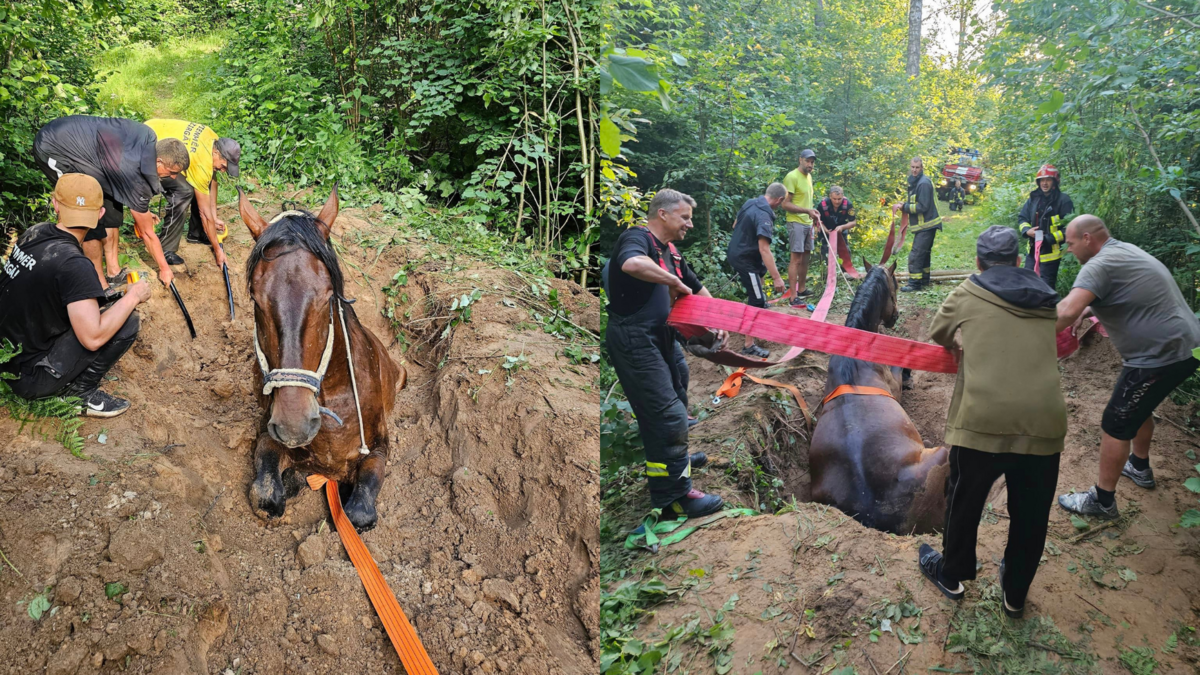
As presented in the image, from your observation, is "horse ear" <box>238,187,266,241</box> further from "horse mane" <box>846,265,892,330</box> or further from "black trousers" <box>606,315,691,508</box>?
"horse mane" <box>846,265,892,330</box>

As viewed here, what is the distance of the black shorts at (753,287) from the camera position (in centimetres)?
542

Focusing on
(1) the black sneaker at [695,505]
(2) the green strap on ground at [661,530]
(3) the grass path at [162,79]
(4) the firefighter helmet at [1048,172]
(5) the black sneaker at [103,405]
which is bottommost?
(2) the green strap on ground at [661,530]

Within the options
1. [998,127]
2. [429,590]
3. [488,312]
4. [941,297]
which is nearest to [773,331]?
[429,590]

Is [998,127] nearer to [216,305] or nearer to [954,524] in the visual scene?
[954,524]

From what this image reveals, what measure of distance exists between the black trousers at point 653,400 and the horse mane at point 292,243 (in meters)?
1.58

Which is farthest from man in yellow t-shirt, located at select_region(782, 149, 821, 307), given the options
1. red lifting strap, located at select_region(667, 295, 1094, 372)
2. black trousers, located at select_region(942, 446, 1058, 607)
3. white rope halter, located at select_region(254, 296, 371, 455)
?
white rope halter, located at select_region(254, 296, 371, 455)

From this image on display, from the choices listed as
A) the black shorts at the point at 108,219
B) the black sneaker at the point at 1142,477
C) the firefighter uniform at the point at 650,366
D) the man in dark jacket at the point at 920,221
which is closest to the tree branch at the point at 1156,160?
the black sneaker at the point at 1142,477

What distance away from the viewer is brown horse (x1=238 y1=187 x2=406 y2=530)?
8.09ft

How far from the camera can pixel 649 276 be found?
10.7 feet

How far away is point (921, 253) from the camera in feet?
25.2

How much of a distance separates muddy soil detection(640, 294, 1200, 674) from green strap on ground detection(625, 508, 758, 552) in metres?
0.08

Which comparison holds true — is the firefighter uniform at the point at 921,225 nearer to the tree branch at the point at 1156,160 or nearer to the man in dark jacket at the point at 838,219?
the man in dark jacket at the point at 838,219

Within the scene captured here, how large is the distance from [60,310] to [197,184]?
8.14ft

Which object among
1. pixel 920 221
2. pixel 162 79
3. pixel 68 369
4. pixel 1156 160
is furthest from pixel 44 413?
pixel 162 79
